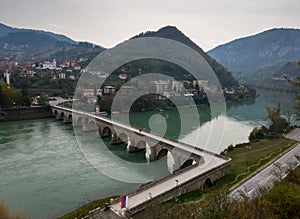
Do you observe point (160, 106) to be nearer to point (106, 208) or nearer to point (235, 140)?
point (235, 140)

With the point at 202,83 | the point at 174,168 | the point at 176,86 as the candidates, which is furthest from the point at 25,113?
the point at 202,83

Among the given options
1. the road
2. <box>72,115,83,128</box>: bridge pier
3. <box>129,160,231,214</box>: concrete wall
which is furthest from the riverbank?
the road

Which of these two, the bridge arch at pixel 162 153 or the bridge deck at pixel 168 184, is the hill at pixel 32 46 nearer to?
the bridge arch at pixel 162 153

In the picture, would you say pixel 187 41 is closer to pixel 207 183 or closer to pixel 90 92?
pixel 90 92

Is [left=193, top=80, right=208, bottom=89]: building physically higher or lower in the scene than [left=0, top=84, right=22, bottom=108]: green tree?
higher

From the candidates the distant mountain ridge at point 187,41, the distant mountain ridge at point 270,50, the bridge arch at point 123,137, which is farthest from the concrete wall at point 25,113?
the distant mountain ridge at point 270,50

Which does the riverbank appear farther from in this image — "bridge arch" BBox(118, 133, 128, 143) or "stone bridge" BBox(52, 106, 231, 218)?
"bridge arch" BBox(118, 133, 128, 143)

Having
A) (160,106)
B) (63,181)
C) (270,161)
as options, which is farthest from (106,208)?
(160,106)
